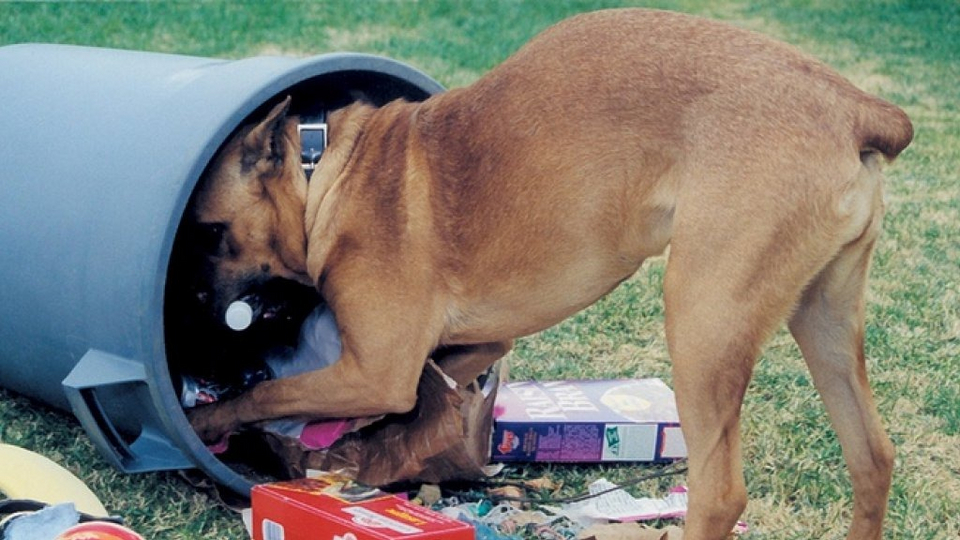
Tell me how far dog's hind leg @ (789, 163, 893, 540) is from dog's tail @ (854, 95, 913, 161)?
15.7 inches

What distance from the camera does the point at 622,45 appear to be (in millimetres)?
3479

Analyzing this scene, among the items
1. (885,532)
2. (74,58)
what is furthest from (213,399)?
(885,532)

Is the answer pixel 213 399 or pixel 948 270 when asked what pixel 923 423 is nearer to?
pixel 948 270

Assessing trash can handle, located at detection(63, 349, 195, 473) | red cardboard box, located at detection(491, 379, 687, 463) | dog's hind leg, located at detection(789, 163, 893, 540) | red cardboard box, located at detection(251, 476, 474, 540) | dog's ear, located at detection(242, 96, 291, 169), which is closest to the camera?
red cardboard box, located at detection(251, 476, 474, 540)

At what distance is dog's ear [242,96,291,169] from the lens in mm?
3689

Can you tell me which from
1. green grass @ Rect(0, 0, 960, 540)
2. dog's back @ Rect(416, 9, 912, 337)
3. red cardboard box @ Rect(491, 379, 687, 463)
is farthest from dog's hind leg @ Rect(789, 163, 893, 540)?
red cardboard box @ Rect(491, 379, 687, 463)

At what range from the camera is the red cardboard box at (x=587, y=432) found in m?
4.05

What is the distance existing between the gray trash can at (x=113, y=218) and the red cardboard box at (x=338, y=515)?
0.33 metres

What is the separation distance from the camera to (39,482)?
11.0 ft

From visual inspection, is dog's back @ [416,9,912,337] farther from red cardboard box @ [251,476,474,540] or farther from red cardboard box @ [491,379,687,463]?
red cardboard box @ [251,476,474,540]

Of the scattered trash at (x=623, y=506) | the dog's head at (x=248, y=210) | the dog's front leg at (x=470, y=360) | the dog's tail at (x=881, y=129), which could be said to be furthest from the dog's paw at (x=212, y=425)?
the dog's tail at (x=881, y=129)

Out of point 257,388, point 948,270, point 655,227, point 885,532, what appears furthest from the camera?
point 948,270

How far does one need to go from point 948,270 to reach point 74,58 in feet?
12.5

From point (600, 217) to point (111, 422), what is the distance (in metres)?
1.57
